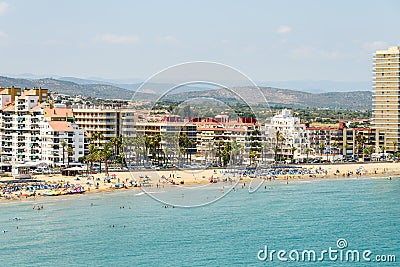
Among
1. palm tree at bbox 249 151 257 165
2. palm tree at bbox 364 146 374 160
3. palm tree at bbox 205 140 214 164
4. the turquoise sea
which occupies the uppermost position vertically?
palm tree at bbox 205 140 214 164

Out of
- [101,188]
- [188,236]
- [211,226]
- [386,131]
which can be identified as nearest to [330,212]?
[211,226]

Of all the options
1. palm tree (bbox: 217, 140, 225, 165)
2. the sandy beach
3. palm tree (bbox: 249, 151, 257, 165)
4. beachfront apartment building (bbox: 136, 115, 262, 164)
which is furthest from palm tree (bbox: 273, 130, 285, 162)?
palm tree (bbox: 217, 140, 225, 165)

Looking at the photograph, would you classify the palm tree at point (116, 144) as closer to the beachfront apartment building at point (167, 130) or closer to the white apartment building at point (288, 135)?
the white apartment building at point (288, 135)

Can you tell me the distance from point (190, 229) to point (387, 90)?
51.2 m

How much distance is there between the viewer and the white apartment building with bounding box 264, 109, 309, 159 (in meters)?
67.1

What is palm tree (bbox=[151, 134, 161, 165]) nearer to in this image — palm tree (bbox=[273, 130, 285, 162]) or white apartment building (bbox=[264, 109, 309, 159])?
palm tree (bbox=[273, 130, 285, 162])

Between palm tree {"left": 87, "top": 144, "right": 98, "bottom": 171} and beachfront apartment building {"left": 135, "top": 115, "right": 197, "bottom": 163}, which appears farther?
palm tree {"left": 87, "top": 144, "right": 98, "bottom": 171}

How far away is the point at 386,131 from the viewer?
77.9 meters

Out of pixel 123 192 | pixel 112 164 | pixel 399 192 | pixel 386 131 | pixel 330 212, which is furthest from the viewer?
pixel 386 131

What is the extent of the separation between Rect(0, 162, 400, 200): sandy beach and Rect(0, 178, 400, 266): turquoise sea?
1.24 meters

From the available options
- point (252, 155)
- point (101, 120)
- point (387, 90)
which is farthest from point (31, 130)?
point (387, 90)

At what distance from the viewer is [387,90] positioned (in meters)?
80.6

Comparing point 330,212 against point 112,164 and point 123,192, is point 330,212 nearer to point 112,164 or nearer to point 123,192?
point 123,192

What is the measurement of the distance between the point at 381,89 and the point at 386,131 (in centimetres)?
522
